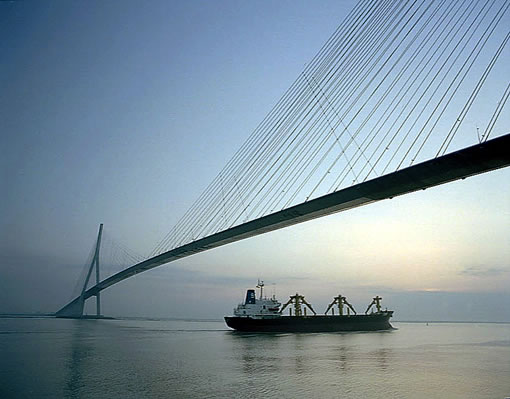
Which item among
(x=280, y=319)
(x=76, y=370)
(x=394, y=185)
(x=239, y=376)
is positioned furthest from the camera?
(x=280, y=319)

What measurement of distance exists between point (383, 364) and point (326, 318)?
24250mm

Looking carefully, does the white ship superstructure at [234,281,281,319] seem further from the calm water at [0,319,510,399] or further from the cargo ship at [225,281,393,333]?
the calm water at [0,319,510,399]

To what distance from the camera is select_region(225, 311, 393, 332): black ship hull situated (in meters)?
36.3

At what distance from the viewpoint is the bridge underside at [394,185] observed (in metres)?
12.4

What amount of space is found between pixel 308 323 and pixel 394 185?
1041 inches

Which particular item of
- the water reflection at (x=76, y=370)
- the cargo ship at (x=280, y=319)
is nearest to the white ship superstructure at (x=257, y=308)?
the cargo ship at (x=280, y=319)

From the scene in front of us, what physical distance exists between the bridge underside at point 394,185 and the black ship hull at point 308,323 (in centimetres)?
1632

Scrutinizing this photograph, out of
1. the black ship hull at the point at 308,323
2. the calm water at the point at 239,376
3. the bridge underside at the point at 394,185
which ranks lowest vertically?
the calm water at the point at 239,376

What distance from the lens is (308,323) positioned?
126 feet

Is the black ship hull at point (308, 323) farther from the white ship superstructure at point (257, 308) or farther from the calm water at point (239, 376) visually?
the calm water at point (239, 376)

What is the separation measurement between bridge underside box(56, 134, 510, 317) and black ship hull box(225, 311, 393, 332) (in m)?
16.3

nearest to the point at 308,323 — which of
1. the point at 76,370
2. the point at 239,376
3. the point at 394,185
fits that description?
the point at 394,185

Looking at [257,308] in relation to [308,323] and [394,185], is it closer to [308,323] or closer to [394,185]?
[308,323]

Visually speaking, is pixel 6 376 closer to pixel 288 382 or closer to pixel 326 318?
pixel 288 382
